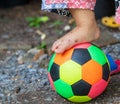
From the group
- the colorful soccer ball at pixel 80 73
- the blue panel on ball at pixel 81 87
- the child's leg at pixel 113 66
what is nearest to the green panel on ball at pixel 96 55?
the colorful soccer ball at pixel 80 73

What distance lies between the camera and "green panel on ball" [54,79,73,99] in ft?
5.41

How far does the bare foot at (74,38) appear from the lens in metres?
1.68

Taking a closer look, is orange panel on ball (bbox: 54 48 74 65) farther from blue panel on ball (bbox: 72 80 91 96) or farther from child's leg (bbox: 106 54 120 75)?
child's leg (bbox: 106 54 120 75)

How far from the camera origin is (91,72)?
1633mm

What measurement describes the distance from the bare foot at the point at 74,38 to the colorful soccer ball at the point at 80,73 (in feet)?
0.08

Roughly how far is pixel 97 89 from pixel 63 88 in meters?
0.15

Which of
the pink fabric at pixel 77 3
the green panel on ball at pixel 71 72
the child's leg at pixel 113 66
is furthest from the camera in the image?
the child's leg at pixel 113 66

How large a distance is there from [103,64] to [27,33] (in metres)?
1.09

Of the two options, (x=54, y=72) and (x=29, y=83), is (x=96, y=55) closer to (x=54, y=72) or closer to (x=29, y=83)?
(x=54, y=72)

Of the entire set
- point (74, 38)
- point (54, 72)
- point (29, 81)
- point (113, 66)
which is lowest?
point (29, 81)

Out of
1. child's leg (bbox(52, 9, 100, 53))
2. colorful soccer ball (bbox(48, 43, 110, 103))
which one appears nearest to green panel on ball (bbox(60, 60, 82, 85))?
colorful soccer ball (bbox(48, 43, 110, 103))

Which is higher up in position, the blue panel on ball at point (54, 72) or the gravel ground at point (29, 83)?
the blue panel on ball at point (54, 72)

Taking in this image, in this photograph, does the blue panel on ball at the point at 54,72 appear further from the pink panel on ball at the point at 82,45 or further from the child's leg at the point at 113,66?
the child's leg at the point at 113,66

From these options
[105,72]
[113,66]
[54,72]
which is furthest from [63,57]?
[113,66]
